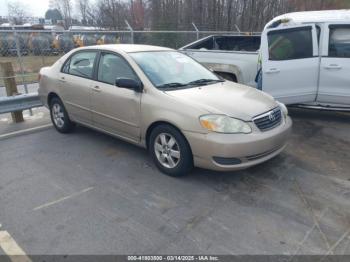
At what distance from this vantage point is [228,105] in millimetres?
3947

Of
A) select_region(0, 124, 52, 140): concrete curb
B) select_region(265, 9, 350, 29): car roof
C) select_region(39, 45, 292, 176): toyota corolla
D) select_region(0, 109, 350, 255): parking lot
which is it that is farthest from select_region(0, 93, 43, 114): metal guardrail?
select_region(265, 9, 350, 29): car roof

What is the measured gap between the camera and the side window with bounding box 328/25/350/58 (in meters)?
5.82

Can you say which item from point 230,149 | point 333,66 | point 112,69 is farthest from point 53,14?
point 230,149

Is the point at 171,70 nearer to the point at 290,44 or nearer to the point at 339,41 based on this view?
the point at 290,44

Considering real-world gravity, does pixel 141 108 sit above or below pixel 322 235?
above

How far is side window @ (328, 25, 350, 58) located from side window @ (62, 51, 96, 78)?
421 cm

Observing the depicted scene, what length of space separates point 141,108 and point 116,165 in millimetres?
901

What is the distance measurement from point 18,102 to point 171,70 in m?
3.32

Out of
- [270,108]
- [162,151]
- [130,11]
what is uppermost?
[130,11]

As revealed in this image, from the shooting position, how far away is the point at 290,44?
6.17 metres

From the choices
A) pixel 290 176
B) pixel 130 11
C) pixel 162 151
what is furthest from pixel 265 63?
pixel 130 11

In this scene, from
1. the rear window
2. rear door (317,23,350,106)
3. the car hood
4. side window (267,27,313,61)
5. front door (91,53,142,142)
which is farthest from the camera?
the rear window

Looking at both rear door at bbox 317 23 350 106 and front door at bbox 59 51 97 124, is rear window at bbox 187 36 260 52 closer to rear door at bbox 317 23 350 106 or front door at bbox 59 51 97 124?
rear door at bbox 317 23 350 106

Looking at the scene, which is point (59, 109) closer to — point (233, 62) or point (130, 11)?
point (233, 62)
